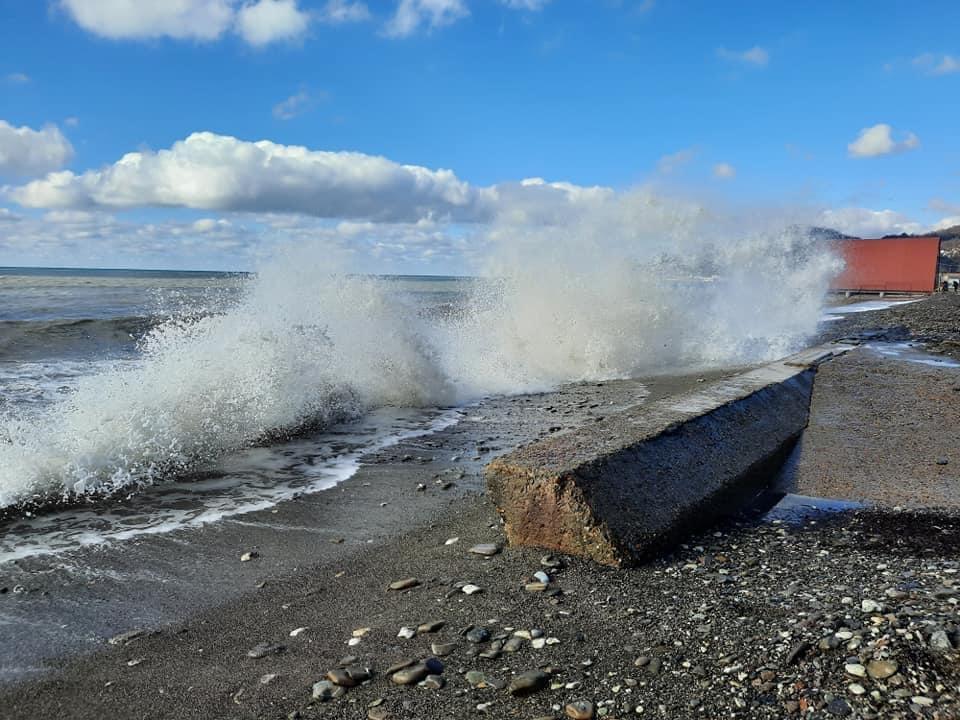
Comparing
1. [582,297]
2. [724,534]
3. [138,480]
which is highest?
[582,297]

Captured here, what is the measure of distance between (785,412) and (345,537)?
180 inches

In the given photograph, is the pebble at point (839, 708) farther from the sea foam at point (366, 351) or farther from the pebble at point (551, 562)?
the sea foam at point (366, 351)

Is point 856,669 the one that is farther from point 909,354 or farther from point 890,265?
point 890,265

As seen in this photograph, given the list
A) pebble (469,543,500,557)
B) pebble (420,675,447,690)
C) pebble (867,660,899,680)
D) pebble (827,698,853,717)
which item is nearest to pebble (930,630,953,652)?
pebble (867,660,899,680)

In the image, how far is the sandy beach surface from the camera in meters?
2.33

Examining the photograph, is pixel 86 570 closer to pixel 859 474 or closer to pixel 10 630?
pixel 10 630

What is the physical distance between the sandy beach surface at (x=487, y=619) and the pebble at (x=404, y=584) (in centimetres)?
2

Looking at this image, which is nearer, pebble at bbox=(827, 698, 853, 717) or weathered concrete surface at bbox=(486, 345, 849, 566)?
pebble at bbox=(827, 698, 853, 717)

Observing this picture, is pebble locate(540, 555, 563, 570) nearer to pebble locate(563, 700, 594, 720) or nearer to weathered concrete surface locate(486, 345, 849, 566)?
weathered concrete surface locate(486, 345, 849, 566)

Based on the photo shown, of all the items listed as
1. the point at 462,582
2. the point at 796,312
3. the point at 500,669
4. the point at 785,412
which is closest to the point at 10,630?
the point at 462,582

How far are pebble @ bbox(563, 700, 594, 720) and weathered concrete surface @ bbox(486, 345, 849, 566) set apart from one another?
116cm

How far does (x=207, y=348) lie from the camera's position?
897 cm

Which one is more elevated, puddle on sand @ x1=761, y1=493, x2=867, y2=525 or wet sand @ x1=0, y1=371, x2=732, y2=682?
puddle on sand @ x1=761, y1=493, x2=867, y2=525

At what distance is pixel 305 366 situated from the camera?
9.28m
